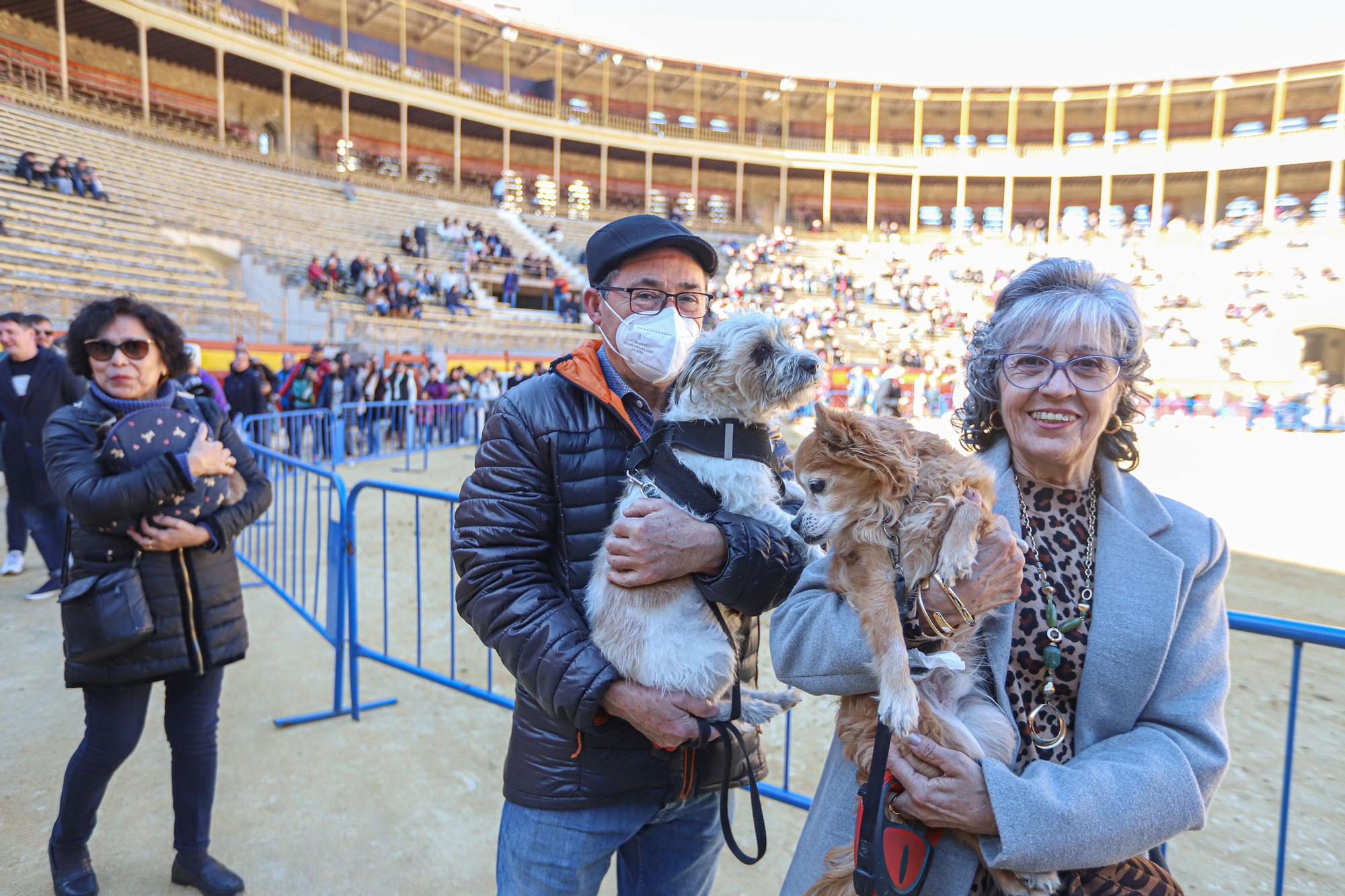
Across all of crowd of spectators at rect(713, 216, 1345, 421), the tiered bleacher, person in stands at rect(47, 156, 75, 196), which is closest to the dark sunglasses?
the tiered bleacher

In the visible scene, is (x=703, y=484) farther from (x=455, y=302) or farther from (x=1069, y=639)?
(x=455, y=302)

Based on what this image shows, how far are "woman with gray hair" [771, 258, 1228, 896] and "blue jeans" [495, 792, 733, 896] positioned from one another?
0.34 m

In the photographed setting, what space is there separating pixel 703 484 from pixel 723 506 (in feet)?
0.26

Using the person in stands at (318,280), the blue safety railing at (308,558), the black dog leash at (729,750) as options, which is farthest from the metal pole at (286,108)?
the black dog leash at (729,750)

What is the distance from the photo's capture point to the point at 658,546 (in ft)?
5.47

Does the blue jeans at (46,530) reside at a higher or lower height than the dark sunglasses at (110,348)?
lower

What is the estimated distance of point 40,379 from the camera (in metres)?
5.82

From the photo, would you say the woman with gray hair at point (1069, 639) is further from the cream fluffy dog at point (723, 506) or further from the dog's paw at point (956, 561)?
the cream fluffy dog at point (723, 506)

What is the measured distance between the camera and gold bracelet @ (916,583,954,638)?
1.49m

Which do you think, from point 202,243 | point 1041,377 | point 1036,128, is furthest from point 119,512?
point 1036,128

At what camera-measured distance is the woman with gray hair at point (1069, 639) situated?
1365 mm

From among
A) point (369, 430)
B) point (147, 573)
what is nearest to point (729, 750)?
point (147, 573)

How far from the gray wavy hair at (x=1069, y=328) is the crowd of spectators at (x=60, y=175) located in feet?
75.6

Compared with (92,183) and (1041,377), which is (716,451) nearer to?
(1041,377)
